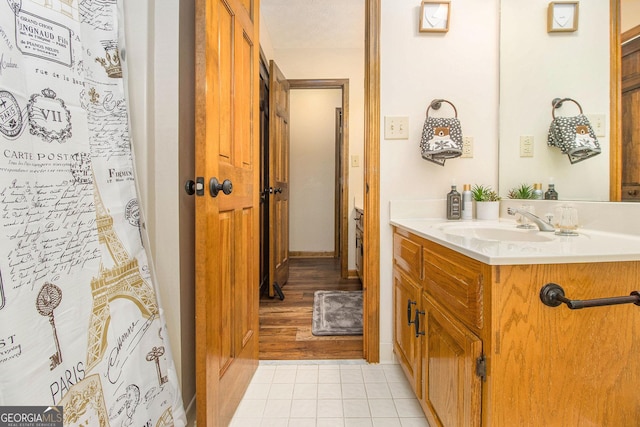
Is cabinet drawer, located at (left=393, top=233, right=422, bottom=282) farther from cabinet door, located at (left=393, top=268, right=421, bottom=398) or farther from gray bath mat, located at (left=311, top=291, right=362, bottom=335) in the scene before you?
gray bath mat, located at (left=311, top=291, right=362, bottom=335)

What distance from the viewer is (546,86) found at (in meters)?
1.48

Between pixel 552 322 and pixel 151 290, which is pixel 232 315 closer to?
pixel 151 290

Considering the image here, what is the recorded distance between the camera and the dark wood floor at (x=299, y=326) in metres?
1.86

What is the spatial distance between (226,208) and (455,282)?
87cm

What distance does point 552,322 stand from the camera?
752mm

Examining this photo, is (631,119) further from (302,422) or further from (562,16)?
(302,422)

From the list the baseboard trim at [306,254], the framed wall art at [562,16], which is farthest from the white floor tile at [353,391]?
the baseboard trim at [306,254]

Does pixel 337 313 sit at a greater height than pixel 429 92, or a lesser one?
lesser

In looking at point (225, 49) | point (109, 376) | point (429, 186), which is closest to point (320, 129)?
point (429, 186)

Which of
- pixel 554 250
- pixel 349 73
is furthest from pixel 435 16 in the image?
pixel 349 73

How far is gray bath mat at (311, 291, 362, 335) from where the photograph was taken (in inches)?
84.5

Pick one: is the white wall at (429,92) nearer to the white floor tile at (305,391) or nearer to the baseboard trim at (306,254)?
the white floor tile at (305,391)

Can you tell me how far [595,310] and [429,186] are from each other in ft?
3.59

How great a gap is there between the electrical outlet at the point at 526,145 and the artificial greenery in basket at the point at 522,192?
6.5 inches
